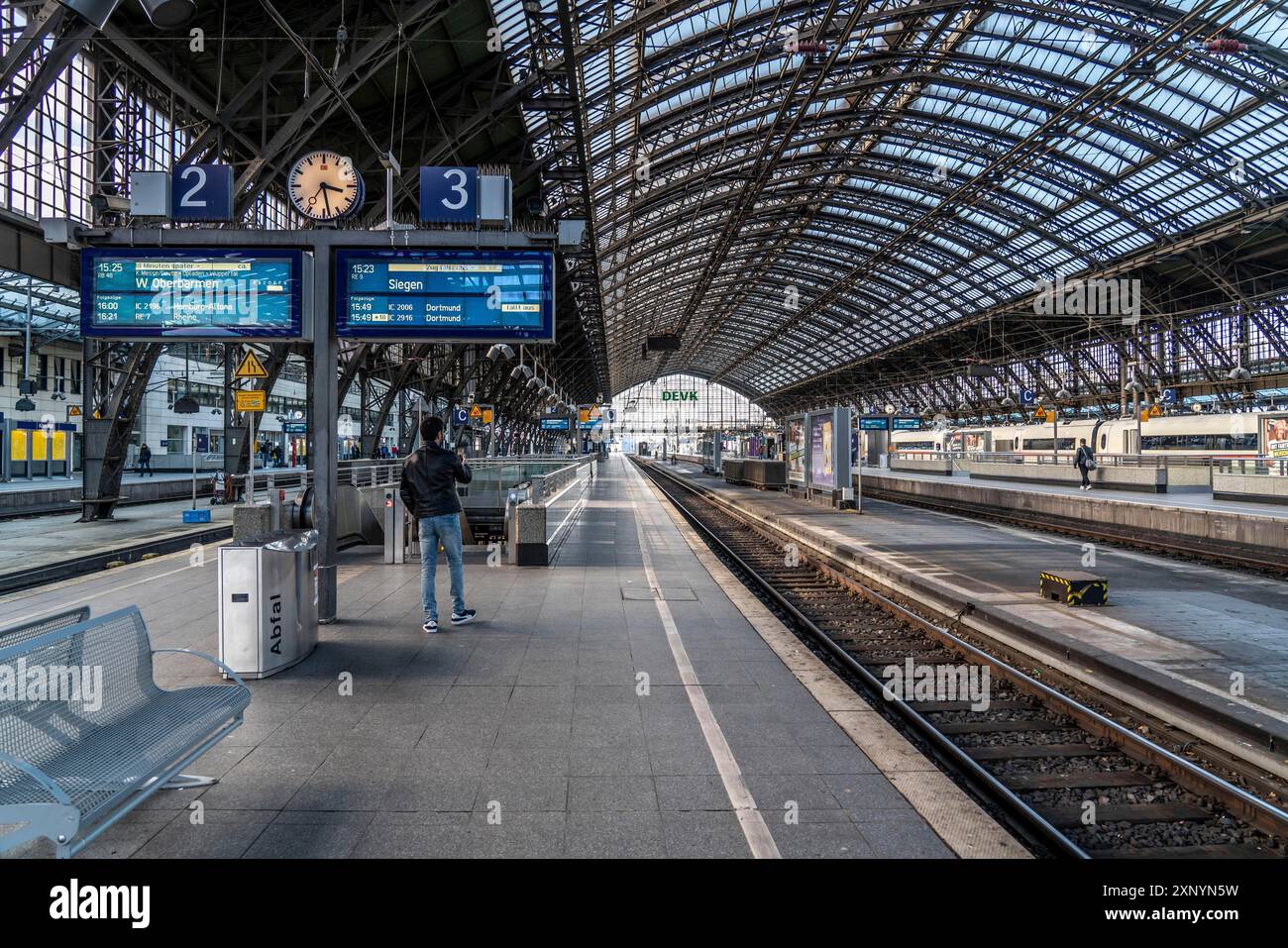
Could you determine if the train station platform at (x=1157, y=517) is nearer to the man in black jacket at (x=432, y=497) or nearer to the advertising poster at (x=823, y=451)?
the advertising poster at (x=823, y=451)

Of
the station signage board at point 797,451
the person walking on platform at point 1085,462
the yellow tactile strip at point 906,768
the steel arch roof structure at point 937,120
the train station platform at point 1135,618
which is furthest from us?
the station signage board at point 797,451

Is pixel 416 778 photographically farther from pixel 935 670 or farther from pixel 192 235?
pixel 192 235

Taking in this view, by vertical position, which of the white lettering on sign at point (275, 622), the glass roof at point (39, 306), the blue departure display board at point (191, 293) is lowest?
the white lettering on sign at point (275, 622)

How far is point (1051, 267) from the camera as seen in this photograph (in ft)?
152

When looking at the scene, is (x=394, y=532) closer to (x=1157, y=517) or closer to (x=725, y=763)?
(x=725, y=763)

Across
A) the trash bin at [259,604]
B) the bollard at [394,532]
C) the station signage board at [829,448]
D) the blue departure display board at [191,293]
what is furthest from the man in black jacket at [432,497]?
the station signage board at [829,448]

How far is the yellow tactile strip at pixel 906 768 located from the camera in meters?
3.23

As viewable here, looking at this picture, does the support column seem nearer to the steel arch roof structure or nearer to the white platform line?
the white platform line

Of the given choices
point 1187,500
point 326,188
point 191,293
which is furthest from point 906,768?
point 1187,500

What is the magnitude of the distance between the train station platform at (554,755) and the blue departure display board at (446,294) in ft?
10.1

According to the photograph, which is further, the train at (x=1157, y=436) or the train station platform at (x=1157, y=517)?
the train at (x=1157, y=436)

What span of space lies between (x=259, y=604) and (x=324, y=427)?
2.13 metres
